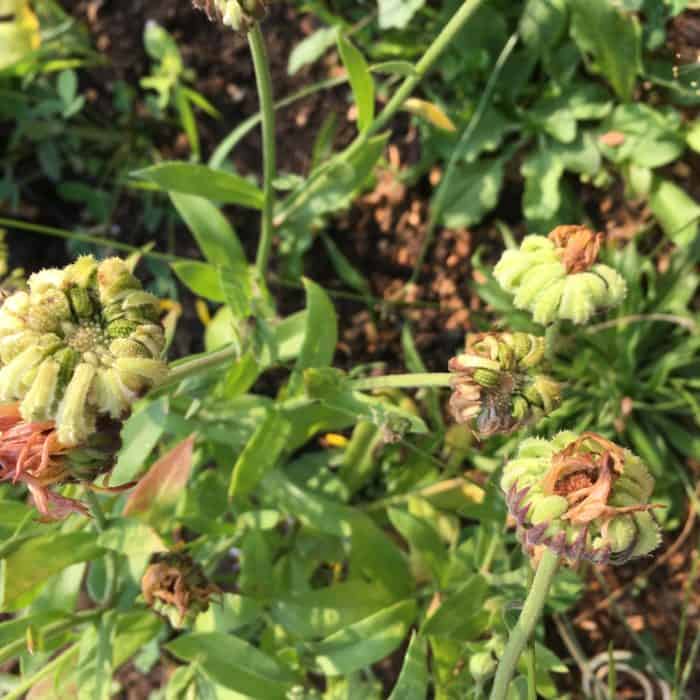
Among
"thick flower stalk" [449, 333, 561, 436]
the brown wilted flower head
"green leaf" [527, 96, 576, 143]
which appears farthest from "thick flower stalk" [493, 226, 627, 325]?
"green leaf" [527, 96, 576, 143]

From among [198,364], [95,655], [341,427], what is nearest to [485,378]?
[198,364]

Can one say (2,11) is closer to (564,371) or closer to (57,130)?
(57,130)

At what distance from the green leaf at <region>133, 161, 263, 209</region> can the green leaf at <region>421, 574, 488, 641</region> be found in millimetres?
1364

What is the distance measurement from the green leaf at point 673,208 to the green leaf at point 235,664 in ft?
6.65

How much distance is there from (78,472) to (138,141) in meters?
2.81

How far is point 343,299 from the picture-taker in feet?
13.3

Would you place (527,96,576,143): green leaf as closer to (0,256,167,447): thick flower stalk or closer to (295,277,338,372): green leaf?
(295,277,338,372): green leaf

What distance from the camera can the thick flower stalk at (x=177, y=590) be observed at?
2.46 metres

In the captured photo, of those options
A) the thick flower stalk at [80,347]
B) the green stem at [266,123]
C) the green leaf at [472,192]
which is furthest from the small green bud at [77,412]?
the green leaf at [472,192]

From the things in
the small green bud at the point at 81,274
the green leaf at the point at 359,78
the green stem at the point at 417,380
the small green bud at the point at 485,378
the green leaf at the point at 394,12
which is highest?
the green leaf at the point at 394,12

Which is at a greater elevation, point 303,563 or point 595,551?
point 595,551

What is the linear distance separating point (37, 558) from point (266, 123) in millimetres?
1339

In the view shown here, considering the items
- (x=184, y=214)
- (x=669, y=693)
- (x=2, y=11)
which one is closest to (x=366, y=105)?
(x=184, y=214)

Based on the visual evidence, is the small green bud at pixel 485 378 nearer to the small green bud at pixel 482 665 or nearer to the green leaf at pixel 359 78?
the small green bud at pixel 482 665
